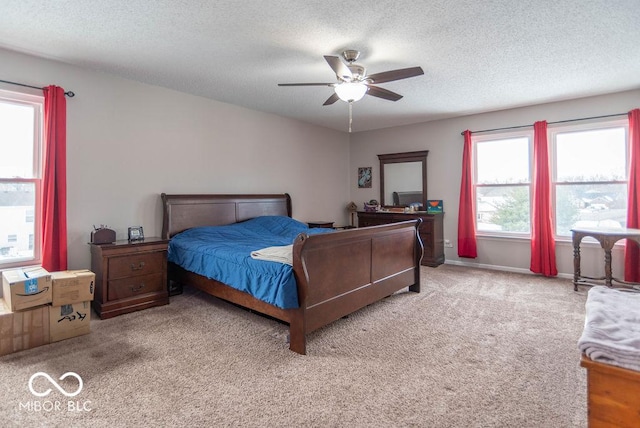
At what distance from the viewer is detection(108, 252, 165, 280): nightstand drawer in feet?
10.5

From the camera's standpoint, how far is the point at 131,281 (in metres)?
3.31

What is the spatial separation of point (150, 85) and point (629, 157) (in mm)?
6073

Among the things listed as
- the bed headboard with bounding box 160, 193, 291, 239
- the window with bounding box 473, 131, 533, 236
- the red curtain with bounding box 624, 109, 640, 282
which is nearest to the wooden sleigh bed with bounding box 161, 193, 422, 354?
the bed headboard with bounding box 160, 193, 291, 239

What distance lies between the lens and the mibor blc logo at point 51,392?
5.93ft

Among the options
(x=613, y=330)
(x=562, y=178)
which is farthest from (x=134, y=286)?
(x=562, y=178)

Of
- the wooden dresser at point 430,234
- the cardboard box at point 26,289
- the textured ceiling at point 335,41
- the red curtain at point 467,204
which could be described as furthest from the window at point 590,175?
the cardboard box at point 26,289

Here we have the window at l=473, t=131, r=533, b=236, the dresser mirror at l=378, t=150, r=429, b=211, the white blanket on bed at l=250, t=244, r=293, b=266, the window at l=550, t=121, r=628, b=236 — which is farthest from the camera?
the dresser mirror at l=378, t=150, r=429, b=211

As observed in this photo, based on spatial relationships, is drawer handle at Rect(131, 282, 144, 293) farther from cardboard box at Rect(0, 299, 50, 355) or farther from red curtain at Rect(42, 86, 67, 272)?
cardboard box at Rect(0, 299, 50, 355)

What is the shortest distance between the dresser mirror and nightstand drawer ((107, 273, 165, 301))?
4.38 metres

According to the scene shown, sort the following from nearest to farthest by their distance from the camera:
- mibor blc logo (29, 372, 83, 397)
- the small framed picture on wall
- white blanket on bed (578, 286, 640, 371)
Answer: white blanket on bed (578, 286, 640, 371) < mibor blc logo (29, 372, 83, 397) < the small framed picture on wall

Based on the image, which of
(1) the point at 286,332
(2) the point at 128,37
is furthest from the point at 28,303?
(2) the point at 128,37

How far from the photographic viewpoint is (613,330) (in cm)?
127

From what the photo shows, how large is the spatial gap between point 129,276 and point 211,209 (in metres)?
1.43

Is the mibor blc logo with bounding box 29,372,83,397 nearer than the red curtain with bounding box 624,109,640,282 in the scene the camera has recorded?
Yes
